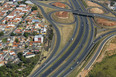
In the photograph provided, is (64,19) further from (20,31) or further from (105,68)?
(105,68)

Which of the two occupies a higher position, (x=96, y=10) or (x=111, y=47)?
(x=96, y=10)

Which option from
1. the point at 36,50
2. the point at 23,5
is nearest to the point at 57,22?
the point at 36,50

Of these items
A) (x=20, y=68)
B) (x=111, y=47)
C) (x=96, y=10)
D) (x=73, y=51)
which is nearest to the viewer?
(x=20, y=68)

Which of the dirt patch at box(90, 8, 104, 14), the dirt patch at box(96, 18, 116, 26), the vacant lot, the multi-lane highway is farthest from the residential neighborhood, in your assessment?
the dirt patch at box(90, 8, 104, 14)

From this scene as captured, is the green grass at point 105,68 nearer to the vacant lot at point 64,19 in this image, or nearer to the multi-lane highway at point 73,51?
the multi-lane highway at point 73,51

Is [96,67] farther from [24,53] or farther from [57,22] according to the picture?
[57,22]

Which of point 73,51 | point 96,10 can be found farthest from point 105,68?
point 96,10

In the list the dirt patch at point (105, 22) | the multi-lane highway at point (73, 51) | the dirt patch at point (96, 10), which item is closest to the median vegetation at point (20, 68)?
the multi-lane highway at point (73, 51)

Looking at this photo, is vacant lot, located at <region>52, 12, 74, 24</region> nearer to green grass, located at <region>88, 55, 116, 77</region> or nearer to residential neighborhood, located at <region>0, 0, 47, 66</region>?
residential neighborhood, located at <region>0, 0, 47, 66</region>
